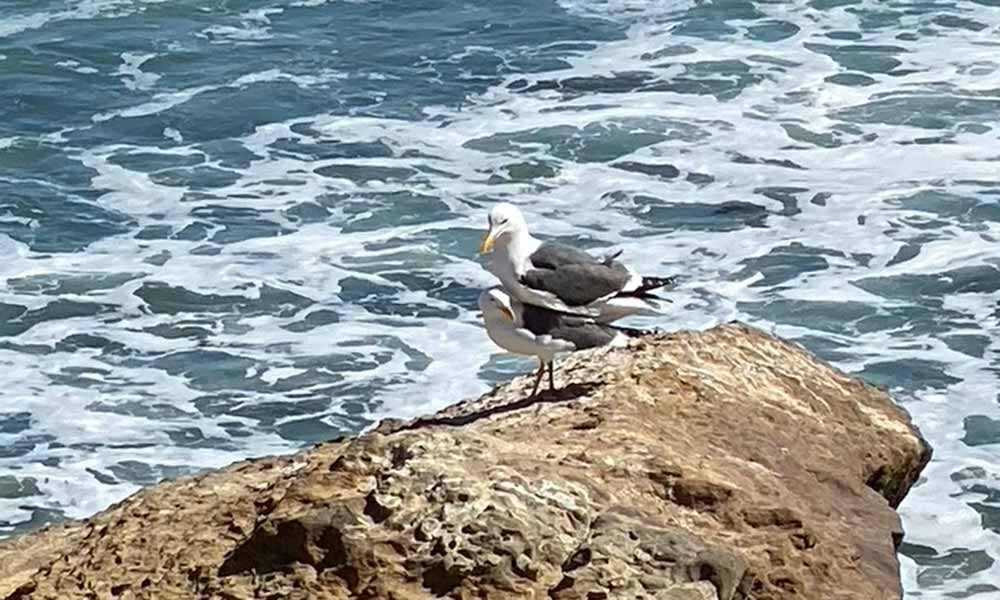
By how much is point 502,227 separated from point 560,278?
32cm

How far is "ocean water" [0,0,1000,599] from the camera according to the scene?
34.5ft

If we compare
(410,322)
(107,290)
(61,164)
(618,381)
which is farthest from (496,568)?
(61,164)

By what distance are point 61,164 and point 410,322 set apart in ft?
16.3

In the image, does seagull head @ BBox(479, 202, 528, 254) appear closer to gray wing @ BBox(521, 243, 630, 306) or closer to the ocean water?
gray wing @ BBox(521, 243, 630, 306)

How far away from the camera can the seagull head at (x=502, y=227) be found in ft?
23.3

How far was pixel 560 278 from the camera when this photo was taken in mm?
6984

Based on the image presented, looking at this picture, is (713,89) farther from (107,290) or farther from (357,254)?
(107,290)

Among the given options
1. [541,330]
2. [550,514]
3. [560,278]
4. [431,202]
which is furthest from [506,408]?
[431,202]

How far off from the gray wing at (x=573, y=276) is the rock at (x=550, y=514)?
992mm

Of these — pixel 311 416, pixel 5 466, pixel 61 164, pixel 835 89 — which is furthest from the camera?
pixel 835 89

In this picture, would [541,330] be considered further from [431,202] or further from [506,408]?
[431,202]

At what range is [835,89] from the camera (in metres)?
17.4

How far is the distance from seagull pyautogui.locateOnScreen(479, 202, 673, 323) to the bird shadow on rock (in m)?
0.73

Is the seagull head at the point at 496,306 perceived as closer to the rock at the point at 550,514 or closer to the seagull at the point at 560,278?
the seagull at the point at 560,278
